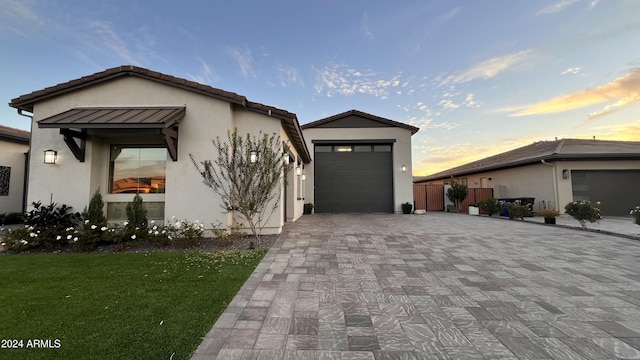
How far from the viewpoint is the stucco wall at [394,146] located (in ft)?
46.2

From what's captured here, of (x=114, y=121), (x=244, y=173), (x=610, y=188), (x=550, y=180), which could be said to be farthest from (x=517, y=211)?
(x=114, y=121)

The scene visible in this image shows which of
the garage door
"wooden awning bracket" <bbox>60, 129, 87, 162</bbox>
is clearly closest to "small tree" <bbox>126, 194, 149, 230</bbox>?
"wooden awning bracket" <bbox>60, 129, 87, 162</bbox>

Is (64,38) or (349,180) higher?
(64,38)

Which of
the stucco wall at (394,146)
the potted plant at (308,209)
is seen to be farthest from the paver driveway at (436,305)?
the stucco wall at (394,146)

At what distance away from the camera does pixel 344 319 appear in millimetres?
2711

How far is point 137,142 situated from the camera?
24.5 ft

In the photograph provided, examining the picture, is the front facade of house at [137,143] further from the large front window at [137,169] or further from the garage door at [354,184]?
the garage door at [354,184]

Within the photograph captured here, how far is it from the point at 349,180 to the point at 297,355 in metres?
12.6

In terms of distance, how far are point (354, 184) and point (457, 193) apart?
6323 mm

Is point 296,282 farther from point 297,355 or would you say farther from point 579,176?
point 579,176

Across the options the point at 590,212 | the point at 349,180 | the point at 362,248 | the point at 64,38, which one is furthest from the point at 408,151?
the point at 64,38

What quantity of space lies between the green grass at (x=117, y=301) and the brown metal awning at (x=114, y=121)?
2996 mm

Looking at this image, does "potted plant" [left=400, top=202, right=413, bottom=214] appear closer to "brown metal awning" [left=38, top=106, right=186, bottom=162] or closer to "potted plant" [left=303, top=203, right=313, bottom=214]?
"potted plant" [left=303, top=203, right=313, bottom=214]

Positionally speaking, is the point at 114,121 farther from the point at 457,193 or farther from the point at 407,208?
the point at 457,193
